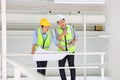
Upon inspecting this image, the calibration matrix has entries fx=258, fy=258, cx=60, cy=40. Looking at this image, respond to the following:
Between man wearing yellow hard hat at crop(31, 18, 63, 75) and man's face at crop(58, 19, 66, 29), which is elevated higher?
man's face at crop(58, 19, 66, 29)

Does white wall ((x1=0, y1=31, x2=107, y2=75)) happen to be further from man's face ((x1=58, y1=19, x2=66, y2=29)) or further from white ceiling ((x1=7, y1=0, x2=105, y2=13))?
man's face ((x1=58, y1=19, x2=66, y2=29))

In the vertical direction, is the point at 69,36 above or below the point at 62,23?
below

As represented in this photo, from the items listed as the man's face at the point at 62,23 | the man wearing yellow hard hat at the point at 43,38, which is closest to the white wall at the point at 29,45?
the man wearing yellow hard hat at the point at 43,38

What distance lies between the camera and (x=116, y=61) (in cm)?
28

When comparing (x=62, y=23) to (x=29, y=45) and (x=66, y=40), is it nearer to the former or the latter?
(x=66, y=40)

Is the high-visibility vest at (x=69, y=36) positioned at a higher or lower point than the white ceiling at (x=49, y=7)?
lower

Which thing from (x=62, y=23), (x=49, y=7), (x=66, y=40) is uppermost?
(x=49, y=7)

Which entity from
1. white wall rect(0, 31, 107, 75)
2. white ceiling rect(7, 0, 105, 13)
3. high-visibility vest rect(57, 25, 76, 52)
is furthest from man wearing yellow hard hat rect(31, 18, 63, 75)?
white wall rect(0, 31, 107, 75)

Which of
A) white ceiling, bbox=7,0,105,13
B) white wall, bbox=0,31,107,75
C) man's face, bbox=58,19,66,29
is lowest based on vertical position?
white wall, bbox=0,31,107,75

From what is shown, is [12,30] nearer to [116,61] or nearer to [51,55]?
[51,55]

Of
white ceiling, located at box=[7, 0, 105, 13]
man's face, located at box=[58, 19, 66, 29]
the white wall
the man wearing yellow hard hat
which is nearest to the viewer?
man's face, located at box=[58, 19, 66, 29]

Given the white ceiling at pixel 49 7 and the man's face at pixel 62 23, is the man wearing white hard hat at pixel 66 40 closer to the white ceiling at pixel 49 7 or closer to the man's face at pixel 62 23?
the man's face at pixel 62 23

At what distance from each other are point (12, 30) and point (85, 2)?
152 centimetres

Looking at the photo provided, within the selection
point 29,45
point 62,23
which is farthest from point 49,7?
point 29,45
